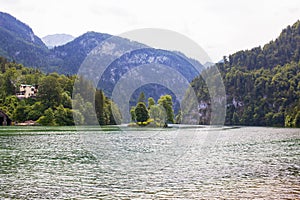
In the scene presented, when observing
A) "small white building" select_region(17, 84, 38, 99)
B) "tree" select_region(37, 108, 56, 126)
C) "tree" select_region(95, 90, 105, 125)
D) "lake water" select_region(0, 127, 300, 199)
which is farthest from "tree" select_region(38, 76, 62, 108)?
"lake water" select_region(0, 127, 300, 199)

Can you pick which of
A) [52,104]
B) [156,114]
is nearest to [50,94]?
[52,104]

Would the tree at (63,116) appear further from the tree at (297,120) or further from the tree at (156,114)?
the tree at (297,120)

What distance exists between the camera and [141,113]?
153750 mm

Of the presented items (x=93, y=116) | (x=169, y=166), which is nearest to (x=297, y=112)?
(x=93, y=116)

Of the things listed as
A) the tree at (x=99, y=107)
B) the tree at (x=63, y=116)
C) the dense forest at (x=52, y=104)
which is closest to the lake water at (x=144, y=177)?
the tree at (x=63, y=116)

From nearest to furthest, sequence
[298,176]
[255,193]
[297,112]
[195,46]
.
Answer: [255,193] → [298,176] → [195,46] → [297,112]

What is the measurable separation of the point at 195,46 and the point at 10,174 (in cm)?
5298

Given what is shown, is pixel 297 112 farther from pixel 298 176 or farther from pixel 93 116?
pixel 298 176

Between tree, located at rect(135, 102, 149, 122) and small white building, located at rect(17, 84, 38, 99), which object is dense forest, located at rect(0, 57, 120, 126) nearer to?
small white building, located at rect(17, 84, 38, 99)

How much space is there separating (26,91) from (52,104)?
2119 centimetres

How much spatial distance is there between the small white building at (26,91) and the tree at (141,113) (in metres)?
40.4

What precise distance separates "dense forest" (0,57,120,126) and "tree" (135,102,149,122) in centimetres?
1464

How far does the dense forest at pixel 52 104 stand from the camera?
147m

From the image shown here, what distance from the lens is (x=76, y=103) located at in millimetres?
152625
